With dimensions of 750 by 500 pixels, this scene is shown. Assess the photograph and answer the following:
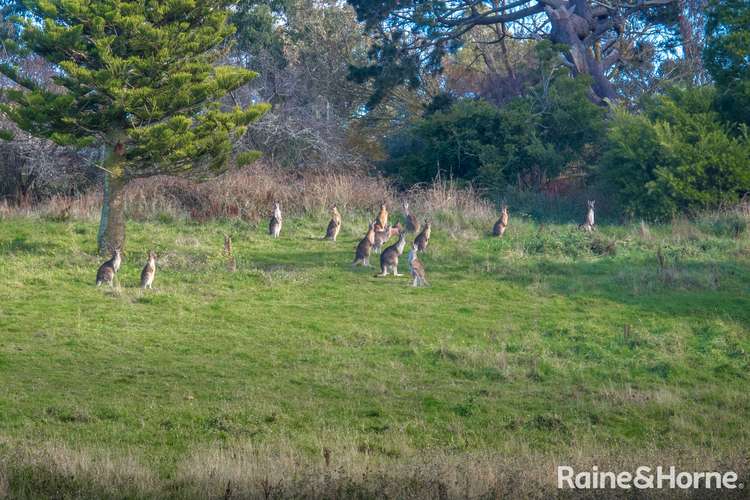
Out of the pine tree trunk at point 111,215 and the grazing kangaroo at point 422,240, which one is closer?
the pine tree trunk at point 111,215

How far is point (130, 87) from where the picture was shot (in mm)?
19656

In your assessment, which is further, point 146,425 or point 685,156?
point 685,156

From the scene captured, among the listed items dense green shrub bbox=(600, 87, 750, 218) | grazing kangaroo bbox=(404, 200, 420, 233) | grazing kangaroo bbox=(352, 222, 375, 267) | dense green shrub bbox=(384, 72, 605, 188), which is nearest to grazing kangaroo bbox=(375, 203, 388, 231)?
grazing kangaroo bbox=(404, 200, 420, 233)

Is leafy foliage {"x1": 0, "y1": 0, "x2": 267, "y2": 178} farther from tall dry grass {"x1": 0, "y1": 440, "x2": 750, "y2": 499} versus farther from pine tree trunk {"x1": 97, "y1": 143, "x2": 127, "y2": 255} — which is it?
tall dry grass {"x1": 0, "y1": 440, "x2": 750, "y2": 499}

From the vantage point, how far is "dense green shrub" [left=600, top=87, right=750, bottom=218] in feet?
88.7

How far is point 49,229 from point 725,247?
51.2ft

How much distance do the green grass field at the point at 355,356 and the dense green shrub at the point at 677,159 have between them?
15.6ft

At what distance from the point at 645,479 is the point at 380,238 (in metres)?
13.5

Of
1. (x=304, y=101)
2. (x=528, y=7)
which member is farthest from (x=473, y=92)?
(x=304, y=101)

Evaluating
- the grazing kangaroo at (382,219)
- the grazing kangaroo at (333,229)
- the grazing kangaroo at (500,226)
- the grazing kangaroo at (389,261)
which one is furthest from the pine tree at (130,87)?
the grazing kangaroo at (500,226)

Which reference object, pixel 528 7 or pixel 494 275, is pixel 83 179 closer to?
pixel 494 275

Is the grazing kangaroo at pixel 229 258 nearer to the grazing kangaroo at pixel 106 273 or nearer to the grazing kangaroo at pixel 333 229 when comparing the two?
the grazing kangaroo at pixel 106 273

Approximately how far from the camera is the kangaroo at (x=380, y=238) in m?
21.2

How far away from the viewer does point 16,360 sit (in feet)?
42.8
